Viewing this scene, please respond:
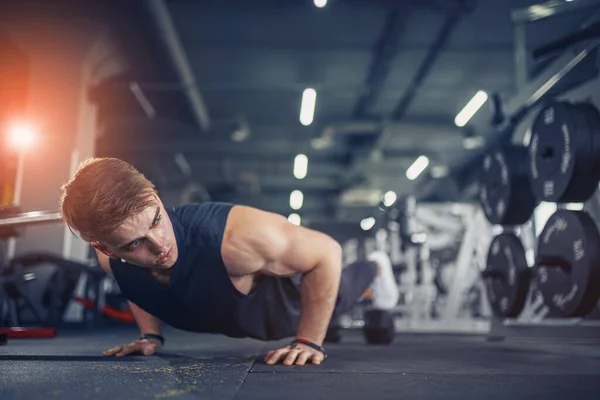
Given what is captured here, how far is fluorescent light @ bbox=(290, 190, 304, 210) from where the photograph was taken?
1094cm

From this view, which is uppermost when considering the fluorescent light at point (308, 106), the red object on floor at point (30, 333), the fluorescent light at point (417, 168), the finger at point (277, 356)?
the fluorescent light at point (308, 106)

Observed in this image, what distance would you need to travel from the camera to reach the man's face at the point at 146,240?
3.90 ft

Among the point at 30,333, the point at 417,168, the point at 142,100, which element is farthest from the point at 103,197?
the point at 417,168

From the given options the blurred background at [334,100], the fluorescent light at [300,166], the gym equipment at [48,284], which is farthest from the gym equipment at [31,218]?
the fluorescent light at [300,166]

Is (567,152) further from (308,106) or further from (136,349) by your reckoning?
(308,106)

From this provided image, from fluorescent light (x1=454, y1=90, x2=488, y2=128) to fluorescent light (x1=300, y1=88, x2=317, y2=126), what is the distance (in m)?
1.80

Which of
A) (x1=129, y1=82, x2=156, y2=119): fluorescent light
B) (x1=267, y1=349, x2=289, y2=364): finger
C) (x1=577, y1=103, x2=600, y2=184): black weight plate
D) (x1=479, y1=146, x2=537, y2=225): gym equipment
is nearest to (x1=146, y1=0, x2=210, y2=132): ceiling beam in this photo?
(x1=129, y1=82, x2=156, y2=119): fluorescent light

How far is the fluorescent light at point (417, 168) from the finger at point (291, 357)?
7.35 m

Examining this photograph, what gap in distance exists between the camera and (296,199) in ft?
37.7

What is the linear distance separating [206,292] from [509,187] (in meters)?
1.75

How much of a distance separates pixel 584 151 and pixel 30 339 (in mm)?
2373

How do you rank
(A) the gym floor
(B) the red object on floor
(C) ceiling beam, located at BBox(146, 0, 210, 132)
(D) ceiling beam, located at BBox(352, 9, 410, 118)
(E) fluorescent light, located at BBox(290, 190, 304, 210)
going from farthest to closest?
(E) fluorescent light, located at BBox(290, 190, 304, 210) → (D) ceiling beam, located at BBox(352, 9, 410, 118) → (C) ceiling beam, located at BBox(146, 0, 210, 132) → (B) the red object on floor → (A) the gym floor

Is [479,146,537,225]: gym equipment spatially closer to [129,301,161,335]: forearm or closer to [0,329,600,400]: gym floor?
[0,329,600,400]: gym floor

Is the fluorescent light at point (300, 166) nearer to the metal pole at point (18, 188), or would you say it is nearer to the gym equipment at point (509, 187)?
the metal pole at point (18, 188)
